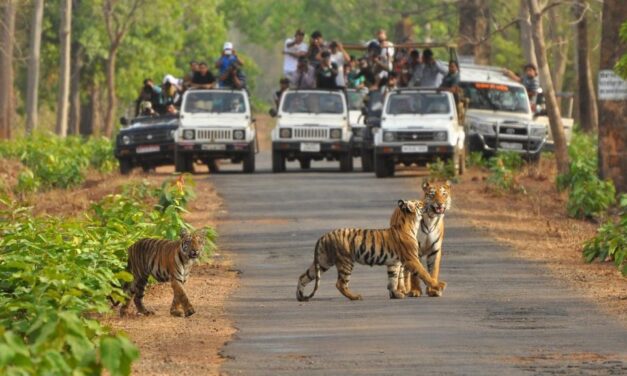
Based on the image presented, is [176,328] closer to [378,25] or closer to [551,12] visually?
[551,12]

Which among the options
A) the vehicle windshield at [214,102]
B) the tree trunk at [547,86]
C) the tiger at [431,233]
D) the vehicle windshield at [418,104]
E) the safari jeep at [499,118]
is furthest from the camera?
the safari jeep at [499,118]

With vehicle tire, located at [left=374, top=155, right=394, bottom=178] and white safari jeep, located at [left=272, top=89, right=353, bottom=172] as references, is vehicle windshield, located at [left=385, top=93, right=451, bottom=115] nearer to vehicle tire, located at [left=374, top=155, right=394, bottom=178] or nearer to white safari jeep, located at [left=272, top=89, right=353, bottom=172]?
Result: vehicle tire, located at [left=374, top=155, right=394, bottom=178]

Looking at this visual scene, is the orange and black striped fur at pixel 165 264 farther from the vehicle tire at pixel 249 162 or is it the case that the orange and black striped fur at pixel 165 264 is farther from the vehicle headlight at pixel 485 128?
the vehicle headlight at pixel 485 128

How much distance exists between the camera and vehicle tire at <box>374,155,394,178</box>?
37.7 m

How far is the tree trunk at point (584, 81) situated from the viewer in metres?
56.2

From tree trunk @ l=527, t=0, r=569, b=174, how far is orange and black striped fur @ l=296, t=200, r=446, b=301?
17647mm

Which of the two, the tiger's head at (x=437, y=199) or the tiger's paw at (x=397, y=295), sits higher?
the tiger's head at (x=437, y=199)

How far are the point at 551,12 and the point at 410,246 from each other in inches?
1646

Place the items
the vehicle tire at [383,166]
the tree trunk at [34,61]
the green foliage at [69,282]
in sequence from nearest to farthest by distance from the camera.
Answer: the green foliage at [69,282] → the vehicle tire at [383,166] → the tree trunk at [34,61]

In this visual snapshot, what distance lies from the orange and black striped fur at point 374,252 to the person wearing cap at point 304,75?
23.3m

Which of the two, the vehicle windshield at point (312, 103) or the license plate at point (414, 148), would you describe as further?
the vehicle windshield at point (312, 103)

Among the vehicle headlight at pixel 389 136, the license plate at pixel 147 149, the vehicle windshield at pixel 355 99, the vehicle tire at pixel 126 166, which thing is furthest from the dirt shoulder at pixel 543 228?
the vehicle tire at pixel 126 166

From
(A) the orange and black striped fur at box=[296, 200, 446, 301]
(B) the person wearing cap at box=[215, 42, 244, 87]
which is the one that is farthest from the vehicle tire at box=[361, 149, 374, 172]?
(A) the orange and black striped fur at box=[296, 200, 446, 301]

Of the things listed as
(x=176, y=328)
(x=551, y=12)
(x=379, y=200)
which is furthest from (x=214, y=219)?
(x=551, y=12)
